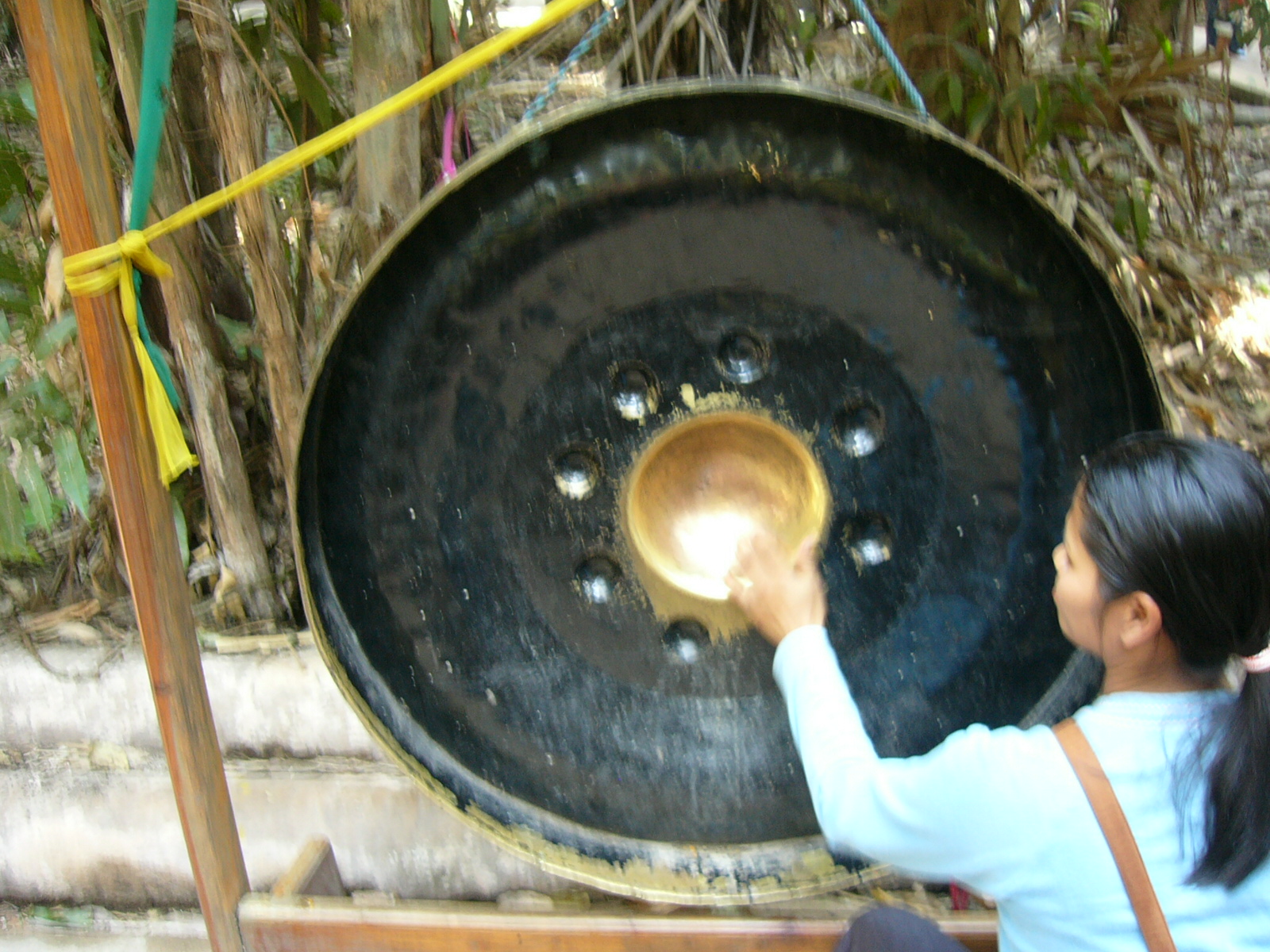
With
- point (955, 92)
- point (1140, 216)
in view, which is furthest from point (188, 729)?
point (1140, 216)

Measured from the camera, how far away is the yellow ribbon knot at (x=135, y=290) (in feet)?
2.72

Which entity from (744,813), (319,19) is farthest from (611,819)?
(319,19)

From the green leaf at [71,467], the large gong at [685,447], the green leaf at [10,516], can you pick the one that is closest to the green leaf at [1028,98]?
the large gong at [685,447]

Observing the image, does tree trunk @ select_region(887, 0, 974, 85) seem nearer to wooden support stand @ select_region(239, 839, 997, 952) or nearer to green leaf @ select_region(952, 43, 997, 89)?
green leaf @ select_region(952, 43, 997, 89)

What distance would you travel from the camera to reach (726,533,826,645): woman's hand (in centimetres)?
78

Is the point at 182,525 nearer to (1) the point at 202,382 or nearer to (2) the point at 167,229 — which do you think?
(1) the point at 202,382

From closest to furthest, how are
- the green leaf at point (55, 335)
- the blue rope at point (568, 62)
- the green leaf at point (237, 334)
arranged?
the blue rope at point (568, 62), the green leaf at point (55, 335), the green leaf at point (237, 334)

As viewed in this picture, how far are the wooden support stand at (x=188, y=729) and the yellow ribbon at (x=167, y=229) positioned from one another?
0.6 inches

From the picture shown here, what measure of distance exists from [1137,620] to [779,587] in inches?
10.5

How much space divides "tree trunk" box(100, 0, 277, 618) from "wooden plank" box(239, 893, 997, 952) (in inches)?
20.0

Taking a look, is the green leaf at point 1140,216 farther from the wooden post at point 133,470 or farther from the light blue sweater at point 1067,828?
the wooden post at point 133,470

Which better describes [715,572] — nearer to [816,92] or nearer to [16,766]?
[816,92]

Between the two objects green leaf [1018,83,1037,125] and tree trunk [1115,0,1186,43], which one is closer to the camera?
green leaf [1018,83,1037,125]

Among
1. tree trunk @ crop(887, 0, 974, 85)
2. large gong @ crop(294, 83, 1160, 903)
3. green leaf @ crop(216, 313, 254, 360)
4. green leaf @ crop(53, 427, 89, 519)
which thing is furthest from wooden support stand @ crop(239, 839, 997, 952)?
tree trunk @ crop(887, 0, 974, 85)
